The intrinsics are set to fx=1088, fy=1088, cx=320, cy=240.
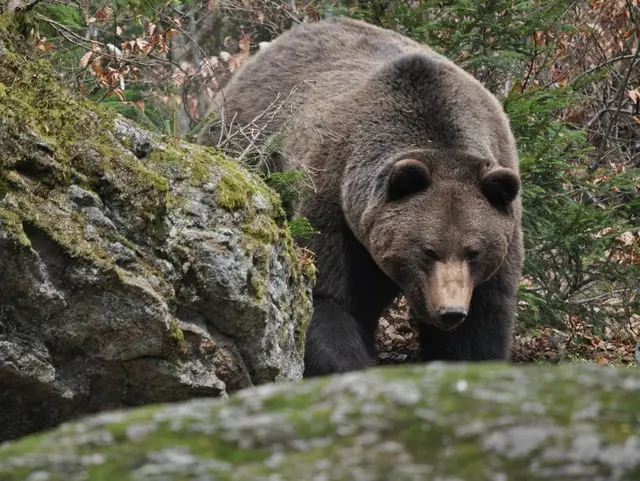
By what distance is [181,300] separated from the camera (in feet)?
17.5

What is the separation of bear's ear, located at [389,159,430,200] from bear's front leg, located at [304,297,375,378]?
36.8 inches

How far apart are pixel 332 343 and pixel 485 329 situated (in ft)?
4.14

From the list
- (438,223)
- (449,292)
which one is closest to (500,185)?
(438,223)

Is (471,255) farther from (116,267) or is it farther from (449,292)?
(116,267)

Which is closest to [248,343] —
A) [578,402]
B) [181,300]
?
[181,300]

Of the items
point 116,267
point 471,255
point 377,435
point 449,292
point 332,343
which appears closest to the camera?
point 377,435

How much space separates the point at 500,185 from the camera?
746cm

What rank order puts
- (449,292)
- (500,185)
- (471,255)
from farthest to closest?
(500,185) < (471,255) < (449,292)

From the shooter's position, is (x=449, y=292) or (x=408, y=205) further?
(x=408, y=205)

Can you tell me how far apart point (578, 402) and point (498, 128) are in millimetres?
6324

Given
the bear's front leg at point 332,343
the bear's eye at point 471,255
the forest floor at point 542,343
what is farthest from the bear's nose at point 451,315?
the forest floor at point 542,343

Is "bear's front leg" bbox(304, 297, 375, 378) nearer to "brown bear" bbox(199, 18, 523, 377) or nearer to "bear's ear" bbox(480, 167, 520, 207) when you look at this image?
"brown bear" bbox(199, 18, 523, 377)

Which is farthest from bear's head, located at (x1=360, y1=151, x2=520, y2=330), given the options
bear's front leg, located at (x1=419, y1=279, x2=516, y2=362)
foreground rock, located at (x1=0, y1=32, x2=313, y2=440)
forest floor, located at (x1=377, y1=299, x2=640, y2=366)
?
forest floor, located at (x1=377, y1=299, x2=640, y2=366)

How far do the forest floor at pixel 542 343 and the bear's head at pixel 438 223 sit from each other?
223 cm
